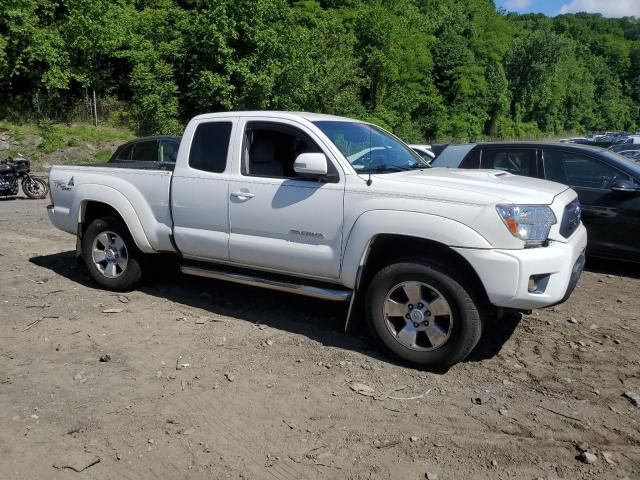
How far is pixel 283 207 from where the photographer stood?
4711mm

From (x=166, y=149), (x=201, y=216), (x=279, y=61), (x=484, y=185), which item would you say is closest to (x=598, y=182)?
(x=484, y=185)

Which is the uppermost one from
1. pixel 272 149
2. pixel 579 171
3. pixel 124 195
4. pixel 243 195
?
pixel 272 149

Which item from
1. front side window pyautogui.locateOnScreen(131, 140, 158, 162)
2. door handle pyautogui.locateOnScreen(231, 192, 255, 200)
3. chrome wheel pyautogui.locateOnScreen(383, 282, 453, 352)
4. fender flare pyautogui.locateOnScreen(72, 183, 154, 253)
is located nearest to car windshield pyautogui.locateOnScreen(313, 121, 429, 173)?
door handle pyautogui.locateOnScreen(231, 192, 255, 200)

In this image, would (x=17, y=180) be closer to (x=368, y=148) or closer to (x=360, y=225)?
(x=368, y=148)

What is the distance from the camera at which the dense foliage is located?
2650 cm

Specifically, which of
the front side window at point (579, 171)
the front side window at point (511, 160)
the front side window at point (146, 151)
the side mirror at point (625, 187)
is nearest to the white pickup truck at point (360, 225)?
the side mirror at point (625, 187)

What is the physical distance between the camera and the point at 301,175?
474cm

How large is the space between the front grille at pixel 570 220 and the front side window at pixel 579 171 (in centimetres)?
262

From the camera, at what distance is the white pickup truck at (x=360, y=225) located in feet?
13.0

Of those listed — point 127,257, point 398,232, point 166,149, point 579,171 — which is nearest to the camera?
point 398,232

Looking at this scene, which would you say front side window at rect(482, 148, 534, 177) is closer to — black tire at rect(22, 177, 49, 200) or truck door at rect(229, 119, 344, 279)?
truck door at rect(229, 119, 344, 279)

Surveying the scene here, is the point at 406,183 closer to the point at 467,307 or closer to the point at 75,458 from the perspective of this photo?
the point at 467,307

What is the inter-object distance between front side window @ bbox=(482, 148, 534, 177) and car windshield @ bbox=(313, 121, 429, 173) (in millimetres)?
2734

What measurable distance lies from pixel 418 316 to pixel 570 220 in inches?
58.0
